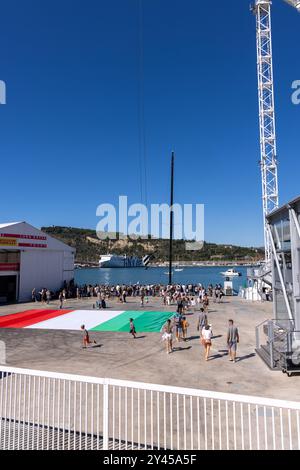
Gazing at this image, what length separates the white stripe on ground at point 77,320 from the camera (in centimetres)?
2034

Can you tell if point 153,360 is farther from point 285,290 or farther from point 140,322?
point 140,322

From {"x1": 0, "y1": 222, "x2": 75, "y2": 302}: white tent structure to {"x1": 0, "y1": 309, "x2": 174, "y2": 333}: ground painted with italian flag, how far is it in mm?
6284

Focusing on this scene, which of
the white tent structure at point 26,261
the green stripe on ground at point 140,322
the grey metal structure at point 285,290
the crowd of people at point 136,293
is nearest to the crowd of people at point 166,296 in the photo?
the crowd of people at point 136,293

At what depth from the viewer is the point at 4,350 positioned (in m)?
14.9

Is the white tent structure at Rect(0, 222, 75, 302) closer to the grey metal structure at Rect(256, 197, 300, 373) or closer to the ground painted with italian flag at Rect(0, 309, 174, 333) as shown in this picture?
the ground painted with italian flag at Rect(0, 309, 174, 333)

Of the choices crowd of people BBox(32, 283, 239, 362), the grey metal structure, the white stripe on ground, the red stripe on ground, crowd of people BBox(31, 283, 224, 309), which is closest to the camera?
the grey metal structure

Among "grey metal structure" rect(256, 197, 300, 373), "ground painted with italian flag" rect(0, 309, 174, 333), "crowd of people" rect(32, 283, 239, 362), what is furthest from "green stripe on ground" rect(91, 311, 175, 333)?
"grey metal structure" rect(256, 197, 300, 373)

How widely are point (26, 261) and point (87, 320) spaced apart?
12.9 metres

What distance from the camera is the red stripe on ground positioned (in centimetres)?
2123

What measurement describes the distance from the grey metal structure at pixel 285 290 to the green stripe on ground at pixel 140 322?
6.00 m

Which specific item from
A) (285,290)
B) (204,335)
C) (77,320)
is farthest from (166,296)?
(285,290)

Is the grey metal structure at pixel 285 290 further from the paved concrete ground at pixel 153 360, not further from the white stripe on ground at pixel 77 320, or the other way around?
the white stripe on ground at pixel 77 320
